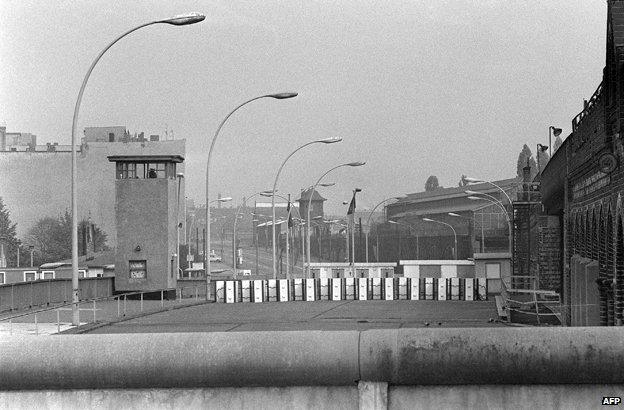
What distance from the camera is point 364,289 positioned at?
65.8 meters

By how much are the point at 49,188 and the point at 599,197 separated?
102m

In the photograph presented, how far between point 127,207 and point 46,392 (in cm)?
5500

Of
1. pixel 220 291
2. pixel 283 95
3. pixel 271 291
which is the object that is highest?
pixel 283 95

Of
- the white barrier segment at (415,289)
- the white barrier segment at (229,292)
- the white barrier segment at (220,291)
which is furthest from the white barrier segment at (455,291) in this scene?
the white barrier segment at (220,291)

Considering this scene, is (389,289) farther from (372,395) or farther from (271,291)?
(372,395)

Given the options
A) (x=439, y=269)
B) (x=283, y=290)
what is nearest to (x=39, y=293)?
(x=283, y=290)

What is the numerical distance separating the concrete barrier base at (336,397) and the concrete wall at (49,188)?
371 feet

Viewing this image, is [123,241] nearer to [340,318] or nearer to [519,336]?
[340,318]

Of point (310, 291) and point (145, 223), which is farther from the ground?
point (145, 223)

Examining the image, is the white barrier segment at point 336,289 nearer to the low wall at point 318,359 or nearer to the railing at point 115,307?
the railing at point 115,307

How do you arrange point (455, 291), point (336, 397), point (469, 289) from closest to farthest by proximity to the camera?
point (336, 397) < point (469, 289) < point (455, 291)

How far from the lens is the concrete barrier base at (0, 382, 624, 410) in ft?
27.8

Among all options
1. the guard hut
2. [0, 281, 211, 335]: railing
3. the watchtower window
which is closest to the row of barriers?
[0, 281, 211, 335]: railing

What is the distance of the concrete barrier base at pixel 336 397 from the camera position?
27.8 ft
